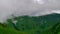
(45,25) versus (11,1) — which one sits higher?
(11,1)

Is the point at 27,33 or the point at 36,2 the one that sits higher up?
the point at 36,2

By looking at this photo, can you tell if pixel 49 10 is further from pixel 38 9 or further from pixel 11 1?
pixel 11 1

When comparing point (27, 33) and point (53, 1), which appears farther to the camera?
point (53, 1)

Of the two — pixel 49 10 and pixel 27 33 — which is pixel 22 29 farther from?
pixel 49 10

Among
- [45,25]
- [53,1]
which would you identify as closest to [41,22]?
[45,25]

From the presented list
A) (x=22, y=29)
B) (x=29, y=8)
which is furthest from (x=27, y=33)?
(x=29, y=8)
